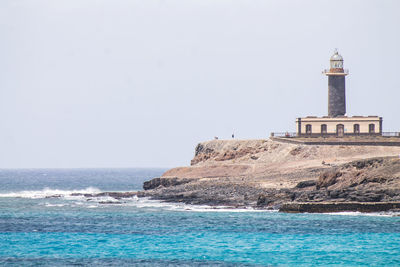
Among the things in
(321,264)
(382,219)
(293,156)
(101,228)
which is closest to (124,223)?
(101,228)

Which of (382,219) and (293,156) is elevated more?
(293,156)

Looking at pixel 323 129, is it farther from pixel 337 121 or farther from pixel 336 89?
pixel 336 89

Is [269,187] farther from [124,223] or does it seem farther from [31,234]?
[31,234]

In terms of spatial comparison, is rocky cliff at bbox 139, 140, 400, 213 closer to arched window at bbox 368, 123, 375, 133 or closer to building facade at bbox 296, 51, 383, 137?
building facade at bbox 296, 51, 383, 137

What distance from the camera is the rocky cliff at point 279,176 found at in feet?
225

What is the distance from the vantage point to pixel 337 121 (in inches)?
4274

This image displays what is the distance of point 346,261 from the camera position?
41.6 meters

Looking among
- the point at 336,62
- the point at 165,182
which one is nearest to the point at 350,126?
the point at 336,62

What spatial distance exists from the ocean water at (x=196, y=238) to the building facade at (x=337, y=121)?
4181 cm

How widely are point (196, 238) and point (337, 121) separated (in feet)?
202

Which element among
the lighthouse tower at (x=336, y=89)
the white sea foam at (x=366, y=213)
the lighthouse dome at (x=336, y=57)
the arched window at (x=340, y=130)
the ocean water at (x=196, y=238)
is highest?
the lighthouse dome at (x=336, y=57)

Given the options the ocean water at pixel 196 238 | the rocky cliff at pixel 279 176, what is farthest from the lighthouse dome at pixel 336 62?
the ocean water at pixel 196 238

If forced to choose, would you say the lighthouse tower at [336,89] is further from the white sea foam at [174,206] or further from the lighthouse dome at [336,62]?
the white sea foam at [174,206]

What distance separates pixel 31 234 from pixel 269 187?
3109cm
